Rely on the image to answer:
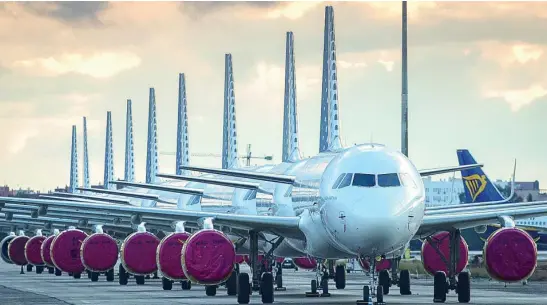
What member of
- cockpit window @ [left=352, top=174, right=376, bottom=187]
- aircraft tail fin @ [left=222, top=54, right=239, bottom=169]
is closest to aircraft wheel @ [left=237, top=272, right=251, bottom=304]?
cockpit window @ [left=352, top=174, right=376, bottom=187]

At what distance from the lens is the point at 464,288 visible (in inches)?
1545

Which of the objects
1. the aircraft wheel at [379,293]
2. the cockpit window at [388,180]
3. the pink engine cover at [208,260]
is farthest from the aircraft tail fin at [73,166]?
the cockpit window at [388,180]

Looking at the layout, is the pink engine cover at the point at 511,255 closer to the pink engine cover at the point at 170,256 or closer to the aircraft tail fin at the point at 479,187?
the pink engine cover at the point at 170,256

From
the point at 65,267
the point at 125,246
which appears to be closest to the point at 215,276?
the point at 125,246

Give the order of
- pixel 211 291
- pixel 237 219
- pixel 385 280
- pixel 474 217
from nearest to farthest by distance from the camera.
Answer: pixel 474 217
pixel 237 219
pixel 211 291
pixel 385 280

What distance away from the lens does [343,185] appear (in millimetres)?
35125

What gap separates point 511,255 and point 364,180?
6.02 m

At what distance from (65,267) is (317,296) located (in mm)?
26302

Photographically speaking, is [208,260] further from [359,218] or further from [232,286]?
[232,286]

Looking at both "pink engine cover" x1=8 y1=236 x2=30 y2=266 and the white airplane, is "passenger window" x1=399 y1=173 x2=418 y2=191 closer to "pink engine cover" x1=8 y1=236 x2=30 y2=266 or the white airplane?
the white airplane

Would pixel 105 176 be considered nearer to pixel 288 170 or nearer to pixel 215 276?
pixel 288 170

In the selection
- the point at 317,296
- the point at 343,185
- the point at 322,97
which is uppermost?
the point at 322,97

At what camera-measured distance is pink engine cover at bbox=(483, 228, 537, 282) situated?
37.7 m

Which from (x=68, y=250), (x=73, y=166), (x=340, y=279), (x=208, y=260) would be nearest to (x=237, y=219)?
(x=208, y=260)
